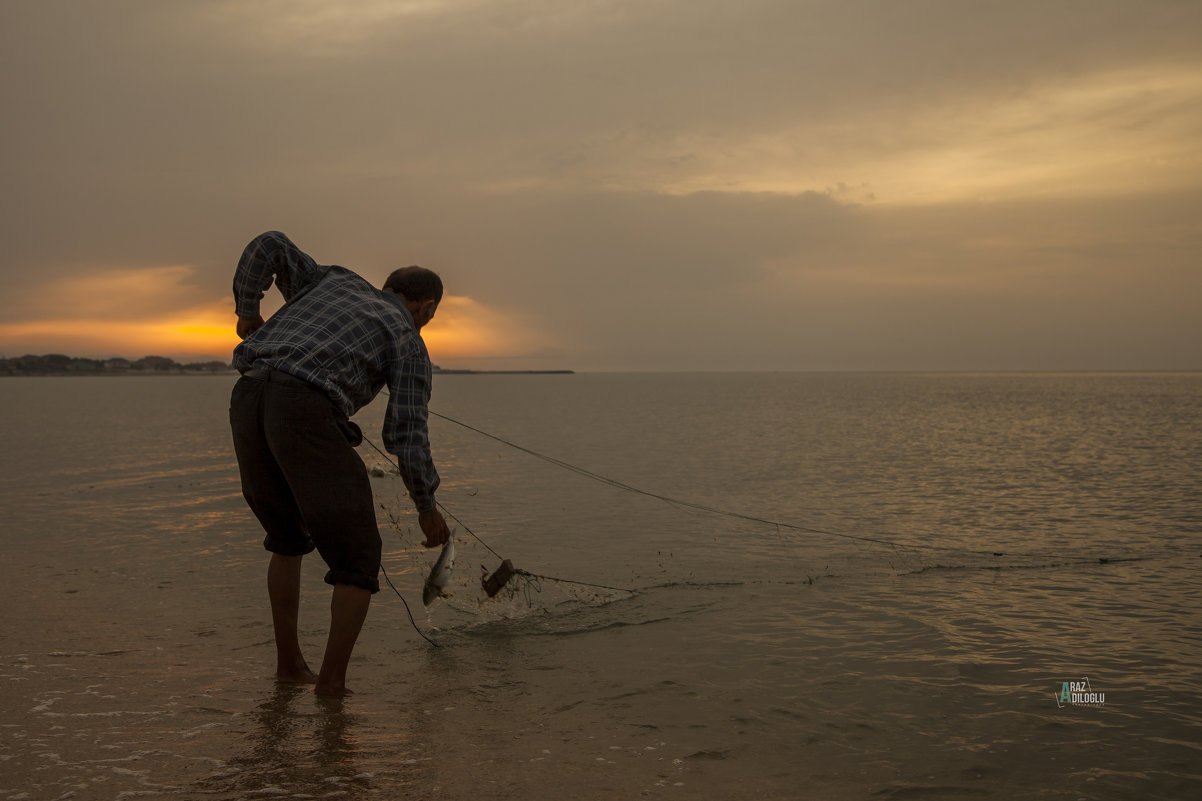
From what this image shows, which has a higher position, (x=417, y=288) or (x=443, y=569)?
(x=417, y=288)

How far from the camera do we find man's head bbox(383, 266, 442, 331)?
4.05 metres

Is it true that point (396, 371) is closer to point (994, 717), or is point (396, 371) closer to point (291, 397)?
point (291, 397)

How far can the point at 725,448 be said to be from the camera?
28.1 metres

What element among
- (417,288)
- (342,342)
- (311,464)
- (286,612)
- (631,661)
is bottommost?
(631,661)

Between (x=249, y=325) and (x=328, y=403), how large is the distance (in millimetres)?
687

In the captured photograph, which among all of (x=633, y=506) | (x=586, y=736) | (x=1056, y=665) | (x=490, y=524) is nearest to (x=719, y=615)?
(x=1056, y=665)

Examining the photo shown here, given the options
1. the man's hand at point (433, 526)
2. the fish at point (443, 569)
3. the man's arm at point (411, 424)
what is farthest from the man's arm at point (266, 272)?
the fish at point (443, 569)

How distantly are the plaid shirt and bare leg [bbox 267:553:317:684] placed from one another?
35.4 inches

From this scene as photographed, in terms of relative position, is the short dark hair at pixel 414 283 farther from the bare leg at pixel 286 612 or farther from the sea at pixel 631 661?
the sea at pixel 631 661

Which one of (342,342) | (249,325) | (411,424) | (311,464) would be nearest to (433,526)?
(411,424)

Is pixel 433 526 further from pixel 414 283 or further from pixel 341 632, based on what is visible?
pixel 414 283

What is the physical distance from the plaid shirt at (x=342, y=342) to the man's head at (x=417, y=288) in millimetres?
94

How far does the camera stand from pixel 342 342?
363 cm

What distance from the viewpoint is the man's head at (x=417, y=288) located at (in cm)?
405
